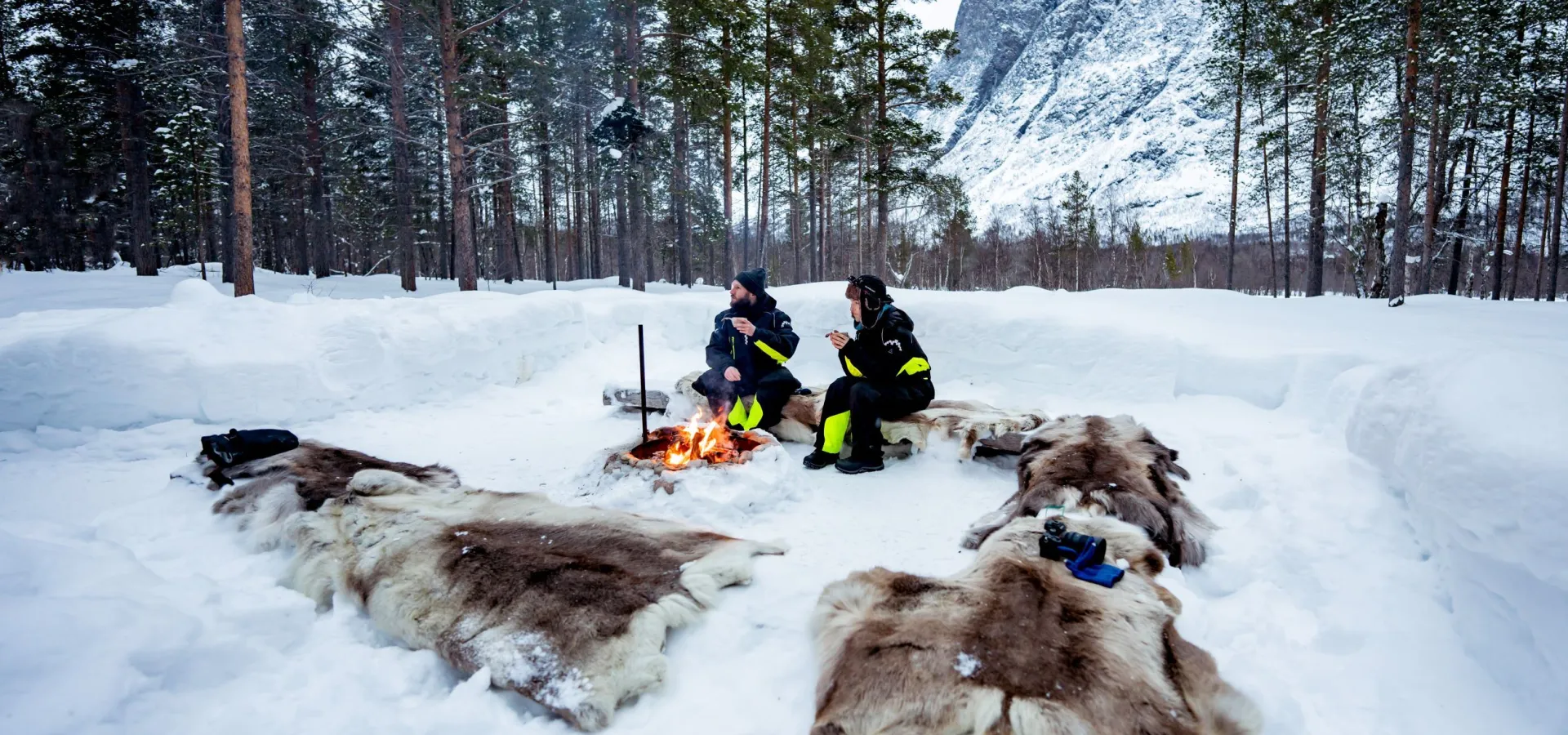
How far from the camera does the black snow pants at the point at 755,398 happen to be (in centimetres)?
550

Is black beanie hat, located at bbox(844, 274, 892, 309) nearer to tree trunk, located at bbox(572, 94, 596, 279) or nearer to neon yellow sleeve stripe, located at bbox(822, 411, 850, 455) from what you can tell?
neon yellow sleeve stripe, located at bbox(822, 411, 850, 455)

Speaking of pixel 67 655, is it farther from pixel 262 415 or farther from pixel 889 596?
pixel 262 415

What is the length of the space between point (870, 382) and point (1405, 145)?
14.1 metres

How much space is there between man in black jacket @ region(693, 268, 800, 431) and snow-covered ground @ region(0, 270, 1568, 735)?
1.03m

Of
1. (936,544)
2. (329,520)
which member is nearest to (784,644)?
(936,544)

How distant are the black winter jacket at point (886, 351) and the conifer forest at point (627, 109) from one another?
908cm

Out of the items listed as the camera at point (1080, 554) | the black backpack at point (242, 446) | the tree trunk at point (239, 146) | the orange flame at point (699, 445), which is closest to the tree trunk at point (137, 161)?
the tree trunk at point (239, 146)

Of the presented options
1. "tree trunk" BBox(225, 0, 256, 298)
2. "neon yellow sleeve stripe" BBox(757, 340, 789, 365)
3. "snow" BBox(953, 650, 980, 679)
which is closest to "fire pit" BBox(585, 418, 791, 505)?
"neon yellow sleeve stripe" BBox(757, 340, 789, 365)

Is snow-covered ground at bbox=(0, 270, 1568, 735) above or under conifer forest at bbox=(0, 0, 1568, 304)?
under

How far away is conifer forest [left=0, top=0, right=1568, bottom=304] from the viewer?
40.0ft

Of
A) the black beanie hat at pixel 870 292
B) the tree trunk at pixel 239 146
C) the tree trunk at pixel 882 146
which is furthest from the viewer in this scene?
the tree trunk at pixel 882 146

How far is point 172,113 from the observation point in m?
16.3

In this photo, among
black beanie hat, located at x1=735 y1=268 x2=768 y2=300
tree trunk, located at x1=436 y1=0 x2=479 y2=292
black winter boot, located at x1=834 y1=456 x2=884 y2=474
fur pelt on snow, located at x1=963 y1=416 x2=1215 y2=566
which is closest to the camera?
fur pelt on snow, located at x1=963 y1=416 x2=1215 y2=566

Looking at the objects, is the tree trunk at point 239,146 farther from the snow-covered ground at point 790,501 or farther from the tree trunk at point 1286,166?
the tree trunk at point 1286,166
